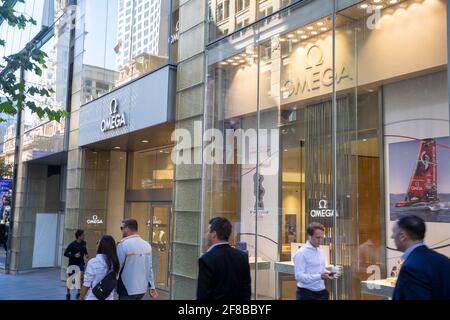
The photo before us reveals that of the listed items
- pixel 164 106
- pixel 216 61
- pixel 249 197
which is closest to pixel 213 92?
pixel 216 61

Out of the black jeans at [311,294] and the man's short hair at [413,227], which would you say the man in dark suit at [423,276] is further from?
the black jeans at [311,294]

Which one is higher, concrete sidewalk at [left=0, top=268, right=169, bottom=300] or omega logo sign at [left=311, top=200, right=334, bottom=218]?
omega logo sign at [left=311, top=200, right=334, bottom=218]

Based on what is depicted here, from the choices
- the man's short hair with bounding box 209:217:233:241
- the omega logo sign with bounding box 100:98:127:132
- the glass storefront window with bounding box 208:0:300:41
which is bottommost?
the man's short hair with bounding box 209:217:233:241

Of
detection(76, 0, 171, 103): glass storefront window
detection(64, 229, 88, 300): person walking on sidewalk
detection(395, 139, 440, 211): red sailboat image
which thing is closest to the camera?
detection(395, 139, 440, 211): red sailboat image

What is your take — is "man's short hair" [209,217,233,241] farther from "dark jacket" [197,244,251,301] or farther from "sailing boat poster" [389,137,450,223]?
"sailing boat poster" [389,137,450,223]

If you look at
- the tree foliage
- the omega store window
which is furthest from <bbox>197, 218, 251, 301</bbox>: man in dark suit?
the tree foliage

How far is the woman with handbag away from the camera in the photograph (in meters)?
Result: 5.56

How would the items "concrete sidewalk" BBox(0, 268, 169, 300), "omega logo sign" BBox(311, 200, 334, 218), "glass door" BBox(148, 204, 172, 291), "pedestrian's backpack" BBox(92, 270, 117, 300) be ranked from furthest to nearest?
"glass door" BBox(148, 204, 172, 291) → "concrete sidewalk" BBox(0, 268, 169, 300) → "omega logo sign" BBox(311, 200, 334, 218) → "pedestrian's backpack" BBox(92, 270, 117, 300)

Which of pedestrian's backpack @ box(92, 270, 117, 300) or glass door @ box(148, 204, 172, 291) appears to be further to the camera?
glass door @ box(148, 204, 172, 291)

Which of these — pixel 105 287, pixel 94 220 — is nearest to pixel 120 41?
pixel 94 220

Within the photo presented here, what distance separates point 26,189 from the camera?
19172 millimetres

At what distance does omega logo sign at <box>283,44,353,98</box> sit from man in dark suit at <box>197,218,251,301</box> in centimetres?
425

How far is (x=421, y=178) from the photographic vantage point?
22.5 feet

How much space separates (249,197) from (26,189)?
1297 centimetres
